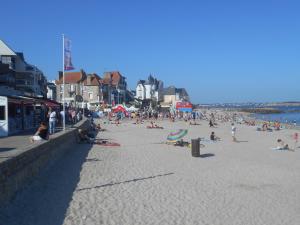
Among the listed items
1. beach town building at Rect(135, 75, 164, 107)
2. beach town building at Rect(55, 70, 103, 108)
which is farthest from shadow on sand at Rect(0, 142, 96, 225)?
beach town building at Rect(135, 75, 164, 107)

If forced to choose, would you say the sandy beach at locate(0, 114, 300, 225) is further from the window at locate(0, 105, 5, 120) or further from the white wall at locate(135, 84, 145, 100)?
the white wall at locate(135, 84, 145, 100)

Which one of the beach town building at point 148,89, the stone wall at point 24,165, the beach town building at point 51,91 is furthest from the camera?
the beach town building at point 148,89

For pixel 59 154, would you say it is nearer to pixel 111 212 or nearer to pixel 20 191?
pixel 20 191

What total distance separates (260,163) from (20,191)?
10715mm

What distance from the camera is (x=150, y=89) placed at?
342 ft

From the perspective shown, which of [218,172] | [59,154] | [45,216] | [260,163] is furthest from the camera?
[260,163]

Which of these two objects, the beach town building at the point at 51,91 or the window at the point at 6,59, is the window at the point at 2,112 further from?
the beach town building at the point at 51,91

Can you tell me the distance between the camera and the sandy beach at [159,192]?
326 inches

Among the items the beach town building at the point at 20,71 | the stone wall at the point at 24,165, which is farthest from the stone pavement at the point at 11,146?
the beach town building at the point at 20,71

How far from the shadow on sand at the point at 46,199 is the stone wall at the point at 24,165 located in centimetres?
19

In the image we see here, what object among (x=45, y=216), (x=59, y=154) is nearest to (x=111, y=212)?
(x=45, y=216)

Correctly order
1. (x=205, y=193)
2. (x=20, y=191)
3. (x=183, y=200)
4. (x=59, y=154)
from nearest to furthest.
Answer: (x=20, y=191) → (x=183, y=200) → (x=205, y=193) → (x=59, y=154)

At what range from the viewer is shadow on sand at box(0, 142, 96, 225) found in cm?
767

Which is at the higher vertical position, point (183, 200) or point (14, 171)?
point (14, 171)
